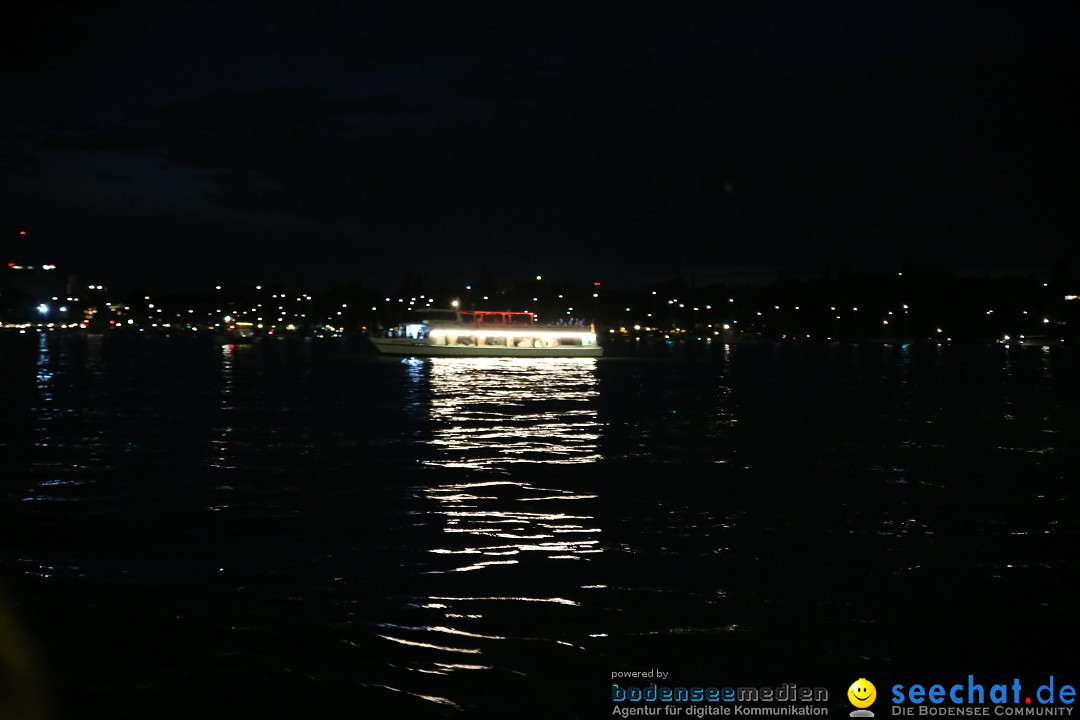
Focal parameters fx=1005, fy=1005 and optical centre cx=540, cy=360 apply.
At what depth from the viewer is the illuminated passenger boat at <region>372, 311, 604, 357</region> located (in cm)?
9688

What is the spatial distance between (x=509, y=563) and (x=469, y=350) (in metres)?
85.0

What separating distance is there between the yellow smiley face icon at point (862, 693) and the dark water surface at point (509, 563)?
0.34 feet

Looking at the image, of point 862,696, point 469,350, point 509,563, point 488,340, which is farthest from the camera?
point 488,340

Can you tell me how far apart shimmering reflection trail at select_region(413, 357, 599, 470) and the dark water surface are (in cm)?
26

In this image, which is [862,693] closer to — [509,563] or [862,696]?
[862,696]

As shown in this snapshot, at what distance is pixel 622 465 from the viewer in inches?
826

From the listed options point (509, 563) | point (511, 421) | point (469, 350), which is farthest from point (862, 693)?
point (469, 350)

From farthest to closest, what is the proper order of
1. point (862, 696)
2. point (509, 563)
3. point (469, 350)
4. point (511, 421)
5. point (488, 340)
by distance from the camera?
point (488, 340) → point (469, 350) → point (511, 421) → point (509, 563) → point (862, 696)

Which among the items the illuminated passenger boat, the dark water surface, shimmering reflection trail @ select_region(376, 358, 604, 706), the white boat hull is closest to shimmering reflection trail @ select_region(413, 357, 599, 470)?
shimmering reflection trail @ select_region(376, 358, 604, 706)

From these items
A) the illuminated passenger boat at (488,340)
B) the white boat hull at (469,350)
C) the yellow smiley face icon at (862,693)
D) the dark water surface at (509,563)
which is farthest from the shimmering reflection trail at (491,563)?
the illuminated passenger boat at (488,340)

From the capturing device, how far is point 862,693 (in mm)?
7934

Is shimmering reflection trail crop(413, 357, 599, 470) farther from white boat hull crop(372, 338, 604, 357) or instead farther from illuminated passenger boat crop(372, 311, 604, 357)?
illuminated passenger boat crop(372, 311, 604, 357)

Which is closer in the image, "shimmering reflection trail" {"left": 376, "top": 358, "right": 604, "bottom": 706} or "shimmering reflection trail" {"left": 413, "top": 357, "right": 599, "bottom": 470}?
"shimmering reflection trail" {"left": 376, "top": 358, "right": 604, "bottom": 706}

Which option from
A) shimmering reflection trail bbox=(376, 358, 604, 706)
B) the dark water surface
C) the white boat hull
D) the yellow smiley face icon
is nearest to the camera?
the yellow smiley face icon
